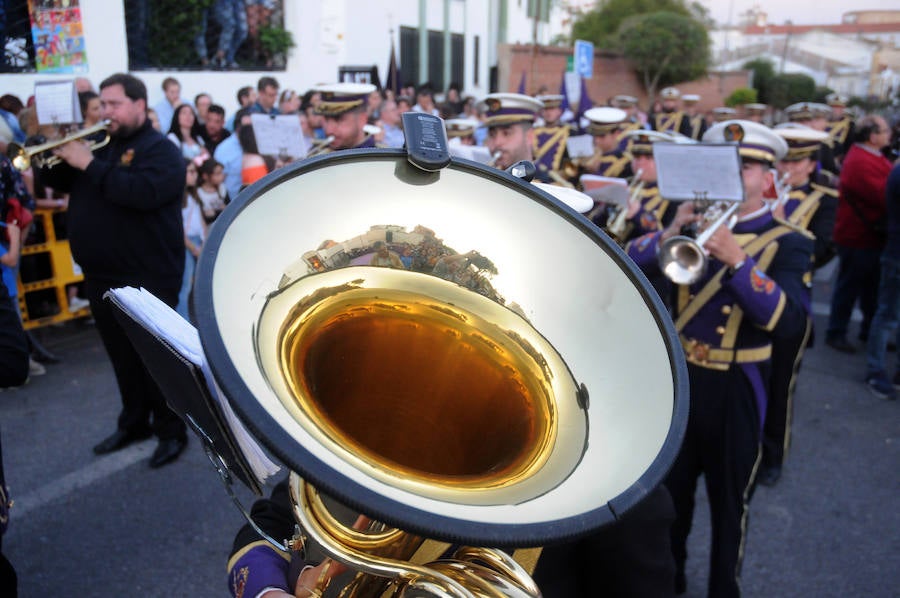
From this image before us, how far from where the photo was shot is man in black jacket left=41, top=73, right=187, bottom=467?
336 centimetres

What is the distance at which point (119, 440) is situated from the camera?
3.75m

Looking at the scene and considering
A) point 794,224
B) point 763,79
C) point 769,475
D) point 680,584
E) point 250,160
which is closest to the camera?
point 680,584

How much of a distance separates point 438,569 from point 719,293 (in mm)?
1950

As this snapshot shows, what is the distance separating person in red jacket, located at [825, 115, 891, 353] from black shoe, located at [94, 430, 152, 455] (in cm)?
528

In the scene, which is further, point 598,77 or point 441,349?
point 598,77

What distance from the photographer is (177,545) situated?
2996 millimetres

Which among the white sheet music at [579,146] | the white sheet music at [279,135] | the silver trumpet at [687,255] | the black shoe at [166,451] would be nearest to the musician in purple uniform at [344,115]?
the white sheet music at [279,135]

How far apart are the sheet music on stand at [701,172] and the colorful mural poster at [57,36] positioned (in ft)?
23.8

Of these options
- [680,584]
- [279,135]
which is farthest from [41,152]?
[680,584]

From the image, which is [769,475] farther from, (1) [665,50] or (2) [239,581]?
(1) [665,50]

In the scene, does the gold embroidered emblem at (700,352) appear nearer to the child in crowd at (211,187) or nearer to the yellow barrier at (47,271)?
the child in crowd at (211,187)

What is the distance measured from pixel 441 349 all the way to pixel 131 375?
9.63ft

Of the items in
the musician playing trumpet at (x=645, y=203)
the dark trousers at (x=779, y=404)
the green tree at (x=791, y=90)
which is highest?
the green tree at (x=791, y=90)

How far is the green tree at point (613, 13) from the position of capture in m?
38.2
